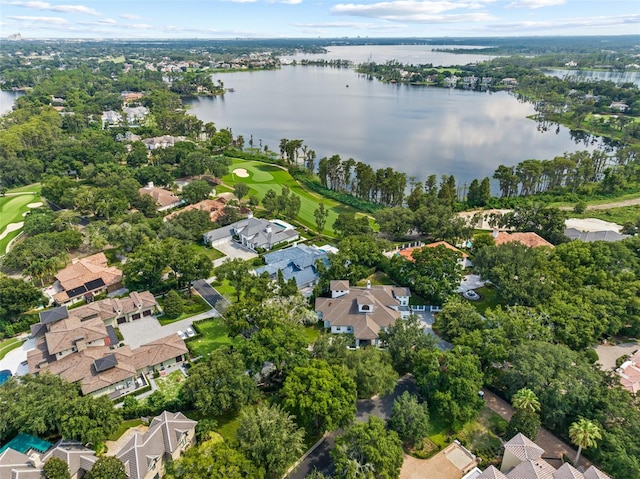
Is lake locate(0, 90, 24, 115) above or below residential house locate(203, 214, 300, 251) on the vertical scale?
above

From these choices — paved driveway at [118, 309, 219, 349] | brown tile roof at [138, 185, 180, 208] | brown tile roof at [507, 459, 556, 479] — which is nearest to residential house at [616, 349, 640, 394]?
brown tile roof at [507, 459, 556, 479]

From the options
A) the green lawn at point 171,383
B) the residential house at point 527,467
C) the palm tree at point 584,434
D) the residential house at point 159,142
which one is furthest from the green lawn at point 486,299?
the residential house at point 159,142

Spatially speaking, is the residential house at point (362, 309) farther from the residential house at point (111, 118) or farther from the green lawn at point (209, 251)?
the residential house at point (111, 118)

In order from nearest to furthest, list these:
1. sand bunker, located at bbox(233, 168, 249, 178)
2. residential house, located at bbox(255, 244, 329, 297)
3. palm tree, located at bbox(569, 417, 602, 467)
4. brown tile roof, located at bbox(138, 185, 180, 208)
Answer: palm tree, located at bbox(569, 417, 602, 467) → residential house, located at bbox(255, 244, 329, 297) → brown tile roof, located at bbox(138, 185, 180, 208) → sand bunker, located at bbox(233, 168, 249, 178)

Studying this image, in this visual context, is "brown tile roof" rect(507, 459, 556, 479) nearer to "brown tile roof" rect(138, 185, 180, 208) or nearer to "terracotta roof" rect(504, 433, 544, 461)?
"terracotta roof" rect(504, 433, 544, 461)

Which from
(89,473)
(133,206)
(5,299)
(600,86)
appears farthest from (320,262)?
(600,86)

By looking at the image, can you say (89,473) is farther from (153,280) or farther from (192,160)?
(192,160)

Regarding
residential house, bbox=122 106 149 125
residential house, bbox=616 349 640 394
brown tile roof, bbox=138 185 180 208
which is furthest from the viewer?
residential house, bbox=122 106 149 125

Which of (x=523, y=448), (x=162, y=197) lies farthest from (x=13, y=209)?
(x=523, y=448)
